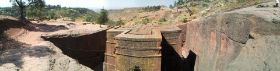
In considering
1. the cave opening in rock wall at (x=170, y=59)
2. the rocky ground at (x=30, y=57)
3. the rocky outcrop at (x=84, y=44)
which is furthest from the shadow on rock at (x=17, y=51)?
the cave opening in rock wall at (x=170, y=59)

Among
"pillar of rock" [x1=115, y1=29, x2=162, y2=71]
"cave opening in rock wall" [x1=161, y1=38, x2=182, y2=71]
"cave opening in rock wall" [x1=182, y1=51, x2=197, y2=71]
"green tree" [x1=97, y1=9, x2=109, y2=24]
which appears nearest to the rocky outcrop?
"cave opening in rock wall" [x1=161, y1=38, x2=182, y2=71]

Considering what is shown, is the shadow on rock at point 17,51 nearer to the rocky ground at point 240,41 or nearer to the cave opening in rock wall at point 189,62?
the cave opening in rock wall at point 189,62

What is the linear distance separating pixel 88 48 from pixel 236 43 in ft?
44.1

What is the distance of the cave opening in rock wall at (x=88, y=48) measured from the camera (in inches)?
758

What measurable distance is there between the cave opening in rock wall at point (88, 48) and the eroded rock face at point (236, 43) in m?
6.68

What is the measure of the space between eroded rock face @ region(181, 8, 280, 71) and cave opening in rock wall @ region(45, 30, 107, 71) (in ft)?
21.9

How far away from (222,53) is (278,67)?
4431 millimetres

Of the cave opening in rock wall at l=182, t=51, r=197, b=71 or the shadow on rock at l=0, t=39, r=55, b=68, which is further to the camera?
the cave opening in rock wall at l=182, t=51, r=197, b=71

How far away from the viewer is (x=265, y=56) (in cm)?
539

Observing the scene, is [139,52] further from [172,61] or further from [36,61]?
[172,61]

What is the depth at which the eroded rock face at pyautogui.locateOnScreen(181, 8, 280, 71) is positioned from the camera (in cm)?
548

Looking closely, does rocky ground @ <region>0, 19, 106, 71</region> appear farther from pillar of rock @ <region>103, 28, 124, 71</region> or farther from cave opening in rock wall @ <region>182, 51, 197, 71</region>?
cave opening in rock wall @ <region>182, 51, 197, 71</region>

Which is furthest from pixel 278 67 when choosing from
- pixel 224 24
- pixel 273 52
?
pixel 224 24

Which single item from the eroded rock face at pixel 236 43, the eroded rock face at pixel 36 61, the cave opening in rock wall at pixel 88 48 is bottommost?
the cave opening in rock wall at pixel 88 48
